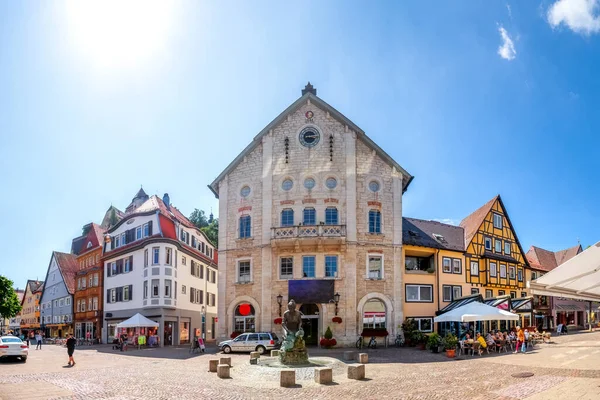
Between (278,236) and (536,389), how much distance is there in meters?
24.7

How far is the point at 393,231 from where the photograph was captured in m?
41.1

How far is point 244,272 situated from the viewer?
41.5 m

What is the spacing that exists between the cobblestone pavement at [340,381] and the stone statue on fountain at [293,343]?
1298 millimetres

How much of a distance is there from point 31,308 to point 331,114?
75218 millimetres

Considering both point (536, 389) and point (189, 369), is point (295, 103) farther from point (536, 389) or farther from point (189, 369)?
point (536, 389)

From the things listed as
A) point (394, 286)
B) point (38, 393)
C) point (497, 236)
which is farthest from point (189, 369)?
point (497, 236)

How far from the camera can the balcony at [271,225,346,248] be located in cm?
3884

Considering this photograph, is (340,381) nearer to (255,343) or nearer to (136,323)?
(255,343)

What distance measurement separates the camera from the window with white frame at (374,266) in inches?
1580

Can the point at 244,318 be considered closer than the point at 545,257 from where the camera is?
Yes

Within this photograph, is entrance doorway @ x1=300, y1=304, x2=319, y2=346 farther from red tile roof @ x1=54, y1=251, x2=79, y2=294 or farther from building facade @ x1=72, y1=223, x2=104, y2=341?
red tile roof @ x1=54, y1=251, x2=79, y2=294

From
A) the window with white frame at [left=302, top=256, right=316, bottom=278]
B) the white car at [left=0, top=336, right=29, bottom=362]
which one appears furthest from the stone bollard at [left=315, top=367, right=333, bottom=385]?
the window with white frame at [left=302, top=256, right=316, bottom=278]

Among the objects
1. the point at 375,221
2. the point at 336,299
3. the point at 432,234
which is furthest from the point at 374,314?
the point at 432,234

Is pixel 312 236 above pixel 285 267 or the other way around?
above
